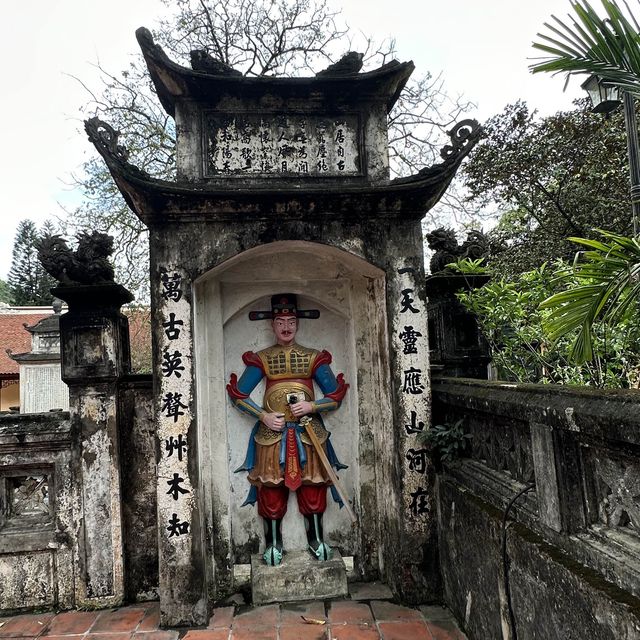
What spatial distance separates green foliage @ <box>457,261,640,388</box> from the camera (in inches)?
155

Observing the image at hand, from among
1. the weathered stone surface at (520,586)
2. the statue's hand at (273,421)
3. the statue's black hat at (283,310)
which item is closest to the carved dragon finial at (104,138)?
the statue's black hat at (283,310)

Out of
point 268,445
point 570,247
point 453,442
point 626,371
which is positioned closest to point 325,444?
point 268,445

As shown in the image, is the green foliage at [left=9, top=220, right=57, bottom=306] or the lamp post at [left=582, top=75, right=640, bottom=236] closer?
the lamp post at [left=582, top=75, right=640, bottom=236]

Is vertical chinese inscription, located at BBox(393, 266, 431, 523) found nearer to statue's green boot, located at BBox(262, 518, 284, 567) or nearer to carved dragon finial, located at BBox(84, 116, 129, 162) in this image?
statue's green boot, located at BBox(262, 518, 284, 567)

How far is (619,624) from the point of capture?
6.59 feet

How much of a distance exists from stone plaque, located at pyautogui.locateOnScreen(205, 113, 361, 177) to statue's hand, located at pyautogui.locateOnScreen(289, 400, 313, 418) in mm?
2124

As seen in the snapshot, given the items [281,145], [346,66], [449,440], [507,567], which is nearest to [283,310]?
[281,145]

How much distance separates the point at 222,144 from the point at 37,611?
4.37m

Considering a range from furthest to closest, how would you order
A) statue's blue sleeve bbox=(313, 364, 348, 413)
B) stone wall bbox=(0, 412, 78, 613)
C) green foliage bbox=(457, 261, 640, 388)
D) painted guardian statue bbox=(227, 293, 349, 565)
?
1. statue's blue sleeve bbox=(313, 364, 348, 413)
2. painted guardian statue bbox=(227, 293, 349, 565)
3. stone wall bbox=(0, 412, 78, 613)
4. green foliage bbox=(457, 261, 640, 388)

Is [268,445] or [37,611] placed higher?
[268,445]

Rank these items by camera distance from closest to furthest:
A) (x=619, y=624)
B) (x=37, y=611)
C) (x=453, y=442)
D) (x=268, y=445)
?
(x=619, y=624)
(x=453, y=442)
(x=37, y=611)
(x=268, y=445)

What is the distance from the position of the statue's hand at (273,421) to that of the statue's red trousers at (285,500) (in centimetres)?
57

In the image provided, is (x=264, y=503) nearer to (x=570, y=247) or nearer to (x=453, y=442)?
(x=453, y=442)

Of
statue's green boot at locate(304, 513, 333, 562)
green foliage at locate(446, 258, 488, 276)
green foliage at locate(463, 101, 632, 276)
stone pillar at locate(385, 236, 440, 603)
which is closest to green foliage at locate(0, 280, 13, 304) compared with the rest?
green foliage at locate(463, 101, 632, 276)
